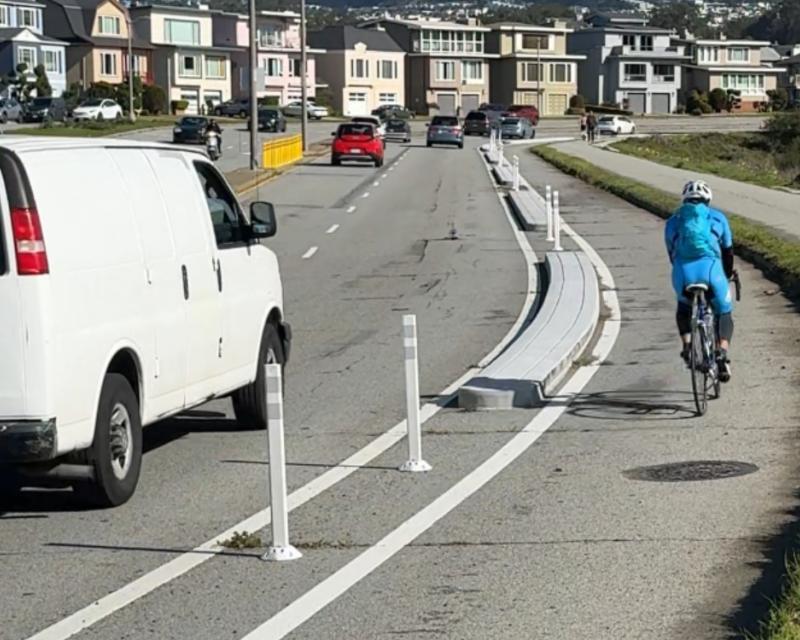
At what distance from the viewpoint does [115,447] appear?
361 inches

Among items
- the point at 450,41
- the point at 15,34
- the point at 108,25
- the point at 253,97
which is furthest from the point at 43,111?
the point at 450,41

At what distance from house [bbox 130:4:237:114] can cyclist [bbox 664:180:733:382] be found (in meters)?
120

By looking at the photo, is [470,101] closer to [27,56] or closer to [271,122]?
[27,56]

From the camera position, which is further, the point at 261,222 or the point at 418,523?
the point at 261,222

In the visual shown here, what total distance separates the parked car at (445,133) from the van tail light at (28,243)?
242ft

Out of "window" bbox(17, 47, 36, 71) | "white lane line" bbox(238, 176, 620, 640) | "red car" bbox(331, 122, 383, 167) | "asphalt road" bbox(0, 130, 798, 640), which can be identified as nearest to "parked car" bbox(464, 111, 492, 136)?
"window" bbox(17, 47, 36, 71)

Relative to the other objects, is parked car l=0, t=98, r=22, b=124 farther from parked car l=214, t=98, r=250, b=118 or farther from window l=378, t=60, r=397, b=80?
window l=378, t=60, r=397, b=80

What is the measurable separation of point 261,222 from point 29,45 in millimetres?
109339

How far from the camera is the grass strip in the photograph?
21.6 metres

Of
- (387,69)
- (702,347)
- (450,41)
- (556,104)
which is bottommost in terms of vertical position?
(556,104)

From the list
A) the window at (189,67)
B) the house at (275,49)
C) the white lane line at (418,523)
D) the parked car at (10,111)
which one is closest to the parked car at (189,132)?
the parked car at (10,111)

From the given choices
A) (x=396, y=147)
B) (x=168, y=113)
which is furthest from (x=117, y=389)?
(x=168, y=113)

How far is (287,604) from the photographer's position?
7.09 meters

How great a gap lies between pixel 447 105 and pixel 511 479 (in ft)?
481
